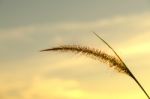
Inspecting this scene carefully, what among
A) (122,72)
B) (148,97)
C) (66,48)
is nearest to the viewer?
(148,97)

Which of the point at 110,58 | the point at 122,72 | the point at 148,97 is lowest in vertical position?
the point at 148,97

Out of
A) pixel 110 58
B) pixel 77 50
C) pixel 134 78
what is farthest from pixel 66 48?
pixel 134 78

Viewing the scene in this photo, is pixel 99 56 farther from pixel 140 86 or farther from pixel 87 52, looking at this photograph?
pixel 140 86

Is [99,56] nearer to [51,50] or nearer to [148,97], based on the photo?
[51,50]

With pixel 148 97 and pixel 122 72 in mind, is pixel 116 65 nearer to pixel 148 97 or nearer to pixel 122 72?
pixel 122 72

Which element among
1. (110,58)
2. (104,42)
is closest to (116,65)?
(110,58)

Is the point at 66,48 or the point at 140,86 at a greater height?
the point at 66,48

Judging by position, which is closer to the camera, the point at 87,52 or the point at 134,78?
the point at 134,78

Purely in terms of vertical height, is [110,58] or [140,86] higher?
[110,58]

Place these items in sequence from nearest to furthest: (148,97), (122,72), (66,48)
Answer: (148,97) < (122,72) < (66,48)
